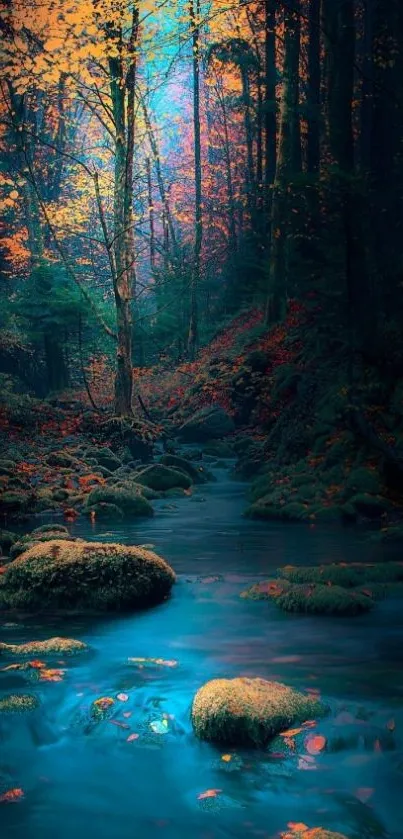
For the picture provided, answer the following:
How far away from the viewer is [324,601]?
7.60 m

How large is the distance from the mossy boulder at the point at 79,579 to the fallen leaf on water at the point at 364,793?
3773mm

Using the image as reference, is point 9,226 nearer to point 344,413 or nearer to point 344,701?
point 344,413

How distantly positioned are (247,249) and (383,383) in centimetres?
1408

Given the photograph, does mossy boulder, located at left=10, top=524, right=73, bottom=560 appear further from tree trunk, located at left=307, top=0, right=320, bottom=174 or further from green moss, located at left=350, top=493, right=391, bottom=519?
tree trunk, located at left=307, top=0, right=320, bottom=174

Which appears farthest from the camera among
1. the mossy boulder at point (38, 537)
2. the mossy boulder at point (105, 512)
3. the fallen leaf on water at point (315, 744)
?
the mossy boulder at point (105, 512)

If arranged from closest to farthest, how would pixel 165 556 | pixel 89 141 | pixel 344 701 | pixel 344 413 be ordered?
pixel 344 701 → pixel 165 556 → pixel 344 413 → pixel 89 141

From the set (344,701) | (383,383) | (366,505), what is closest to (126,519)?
(366,505)

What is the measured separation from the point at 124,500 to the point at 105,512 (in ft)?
1.39

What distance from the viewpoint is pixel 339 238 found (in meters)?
11.2

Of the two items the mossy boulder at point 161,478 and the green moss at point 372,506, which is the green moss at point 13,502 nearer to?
the mossy boulder at point 161,478

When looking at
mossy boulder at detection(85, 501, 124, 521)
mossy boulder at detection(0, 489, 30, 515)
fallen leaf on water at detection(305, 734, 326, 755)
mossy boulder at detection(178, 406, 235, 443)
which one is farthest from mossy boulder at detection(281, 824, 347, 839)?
mossy boulder at detection(178, 406, 235, 443)

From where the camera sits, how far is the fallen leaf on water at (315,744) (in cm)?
484

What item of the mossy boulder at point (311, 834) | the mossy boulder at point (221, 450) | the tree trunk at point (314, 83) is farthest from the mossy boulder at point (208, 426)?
the mossy boulder at point (311, 834)

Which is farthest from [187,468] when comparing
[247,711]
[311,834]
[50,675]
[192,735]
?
[311,834]
